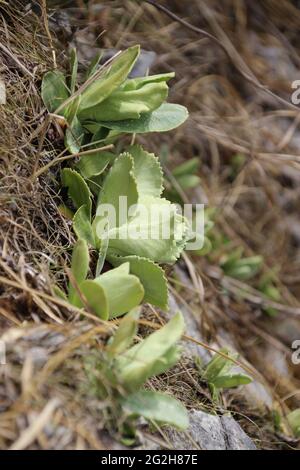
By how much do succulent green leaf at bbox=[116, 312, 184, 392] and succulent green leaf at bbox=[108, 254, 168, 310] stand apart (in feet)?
0.58

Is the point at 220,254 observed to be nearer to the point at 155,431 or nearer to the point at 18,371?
the point at 155,431

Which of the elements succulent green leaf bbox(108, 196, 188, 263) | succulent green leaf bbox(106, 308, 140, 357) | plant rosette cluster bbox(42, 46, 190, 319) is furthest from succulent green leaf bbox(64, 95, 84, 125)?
succulent green leaf bbox(106, 308, 140, 357)

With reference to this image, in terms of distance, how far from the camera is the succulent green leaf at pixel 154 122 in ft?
3.82

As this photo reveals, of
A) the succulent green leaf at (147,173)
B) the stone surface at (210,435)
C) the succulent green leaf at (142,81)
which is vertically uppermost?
the succulent green leaf at (142,81)

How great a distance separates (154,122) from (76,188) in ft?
0.65

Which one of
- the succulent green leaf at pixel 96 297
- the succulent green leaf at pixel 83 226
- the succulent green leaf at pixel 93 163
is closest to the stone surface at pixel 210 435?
the succulent green leaf at pixel 96 297

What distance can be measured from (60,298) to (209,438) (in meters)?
0.35

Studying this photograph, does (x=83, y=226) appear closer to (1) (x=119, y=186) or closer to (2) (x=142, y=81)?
(1) (x=119, y=186)

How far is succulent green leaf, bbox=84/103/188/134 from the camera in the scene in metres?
1.17

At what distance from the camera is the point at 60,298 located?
3.16 ft

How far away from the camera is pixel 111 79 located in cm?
110

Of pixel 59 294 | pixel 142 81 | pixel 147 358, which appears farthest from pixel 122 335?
pixel 142 81

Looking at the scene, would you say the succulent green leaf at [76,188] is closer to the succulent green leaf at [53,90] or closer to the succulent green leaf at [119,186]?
the succulent green leaf at [119,186]

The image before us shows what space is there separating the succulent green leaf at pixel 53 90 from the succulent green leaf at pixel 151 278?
0.33 m
